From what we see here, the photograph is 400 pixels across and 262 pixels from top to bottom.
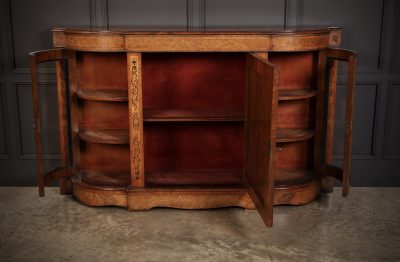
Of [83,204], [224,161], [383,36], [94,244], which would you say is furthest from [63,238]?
[383,36]

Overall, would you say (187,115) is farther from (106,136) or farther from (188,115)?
(106,136)

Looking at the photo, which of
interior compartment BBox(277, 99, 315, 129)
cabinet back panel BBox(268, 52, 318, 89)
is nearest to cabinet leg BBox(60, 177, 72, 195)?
interior compartment BBox(277, 99, 315, 129)

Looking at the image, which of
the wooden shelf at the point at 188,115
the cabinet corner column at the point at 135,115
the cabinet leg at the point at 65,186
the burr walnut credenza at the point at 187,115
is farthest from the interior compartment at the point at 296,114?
the cabinet leg at the point at 65,186

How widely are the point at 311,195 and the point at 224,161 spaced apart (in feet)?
2.76

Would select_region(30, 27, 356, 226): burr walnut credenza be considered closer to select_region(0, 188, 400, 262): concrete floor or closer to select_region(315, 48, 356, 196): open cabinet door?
select_region(315, 48, 356, 196): open cabinet door

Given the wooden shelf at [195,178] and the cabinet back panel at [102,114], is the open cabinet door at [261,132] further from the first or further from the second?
the cabinet back panel at [102,114]

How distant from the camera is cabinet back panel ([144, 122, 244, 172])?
420 cm

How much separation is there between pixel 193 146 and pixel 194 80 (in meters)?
0.61

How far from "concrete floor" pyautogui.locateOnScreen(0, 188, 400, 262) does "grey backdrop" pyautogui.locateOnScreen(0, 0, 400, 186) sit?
57 centimetres

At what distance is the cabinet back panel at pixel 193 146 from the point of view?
420cm

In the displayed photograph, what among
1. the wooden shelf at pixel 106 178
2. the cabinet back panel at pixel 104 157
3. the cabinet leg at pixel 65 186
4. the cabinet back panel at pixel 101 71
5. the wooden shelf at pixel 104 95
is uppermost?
the cabinet back panel at pixel 101 71

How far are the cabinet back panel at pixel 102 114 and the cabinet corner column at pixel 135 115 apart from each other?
0.53 m

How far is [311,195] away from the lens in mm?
3979

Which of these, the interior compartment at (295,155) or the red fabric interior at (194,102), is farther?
the interior compartment at (295,155)
